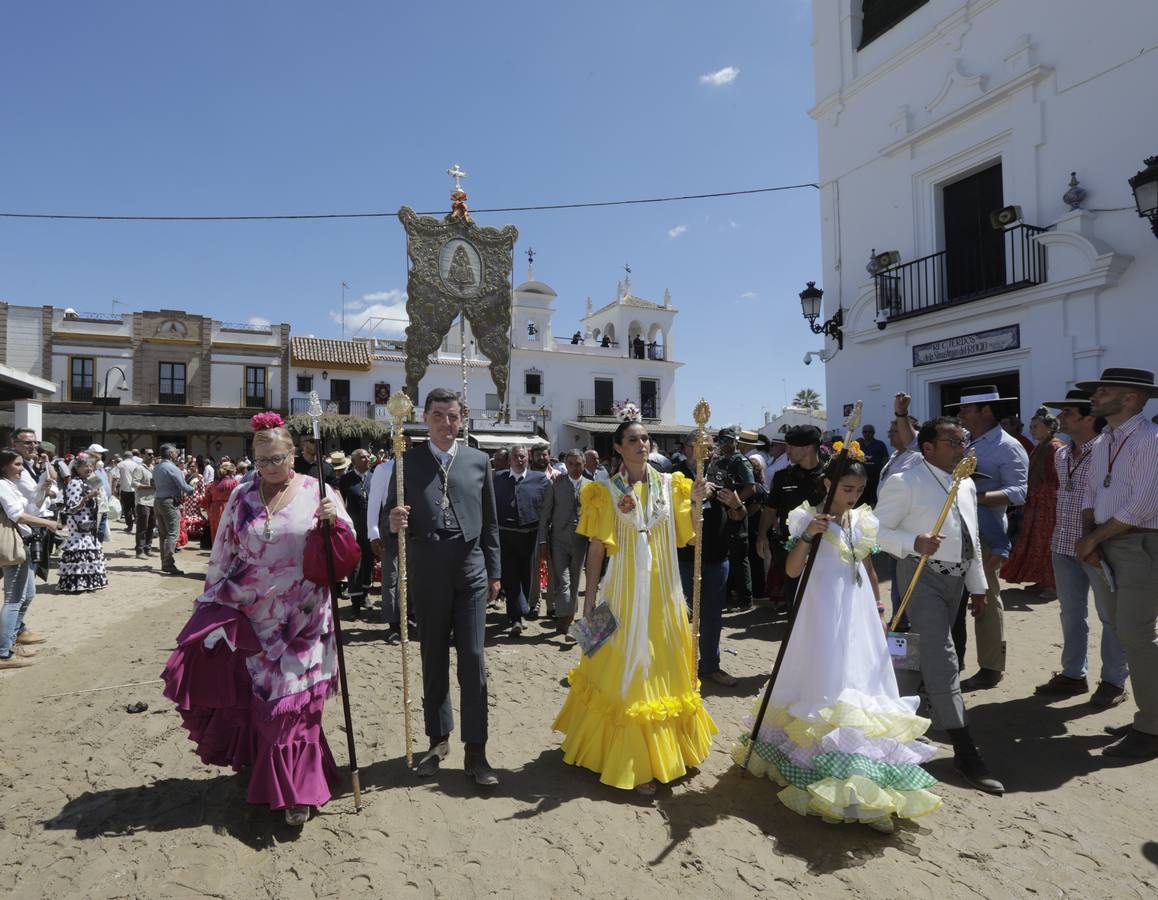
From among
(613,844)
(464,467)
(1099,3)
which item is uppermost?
(1099,3)

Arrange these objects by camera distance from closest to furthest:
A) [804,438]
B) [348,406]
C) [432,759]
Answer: [432,759]
[804,438]
[348,406]

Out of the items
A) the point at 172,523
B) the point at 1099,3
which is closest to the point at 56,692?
the point at 172,523

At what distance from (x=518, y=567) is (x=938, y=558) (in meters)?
4.25

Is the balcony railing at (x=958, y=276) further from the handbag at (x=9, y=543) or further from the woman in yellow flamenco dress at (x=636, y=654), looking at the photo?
the handbag at (x=9, y=543)

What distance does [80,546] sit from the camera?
912 cm

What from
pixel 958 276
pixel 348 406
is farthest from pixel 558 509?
pixel 348 406

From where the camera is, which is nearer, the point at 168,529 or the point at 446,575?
the point at 446,575

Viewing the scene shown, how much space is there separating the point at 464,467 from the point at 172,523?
8.88 m

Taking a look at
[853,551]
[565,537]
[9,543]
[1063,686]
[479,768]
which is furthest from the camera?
[565,537]

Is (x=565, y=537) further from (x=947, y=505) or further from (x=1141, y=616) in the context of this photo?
(x=1141, y=616)

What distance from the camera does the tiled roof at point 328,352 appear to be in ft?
114

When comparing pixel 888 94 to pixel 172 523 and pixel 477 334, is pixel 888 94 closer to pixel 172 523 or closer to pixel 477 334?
pixel 477 334

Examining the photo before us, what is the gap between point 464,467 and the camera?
3885 mm

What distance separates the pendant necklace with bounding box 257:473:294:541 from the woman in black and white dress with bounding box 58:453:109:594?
7132 mm
